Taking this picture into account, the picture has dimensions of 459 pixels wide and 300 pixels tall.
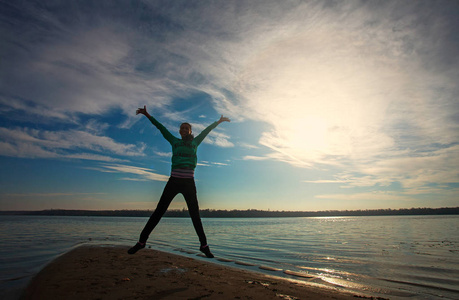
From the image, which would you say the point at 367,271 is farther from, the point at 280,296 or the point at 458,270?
the point at 280,296

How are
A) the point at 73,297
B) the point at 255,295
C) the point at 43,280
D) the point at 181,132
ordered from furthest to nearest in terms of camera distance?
the point at 181,132 → the point at 43,280 → the point at 255,295 → the point at 73,297

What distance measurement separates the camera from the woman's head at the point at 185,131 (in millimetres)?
6945

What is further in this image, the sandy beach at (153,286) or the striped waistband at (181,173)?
the striped waistband at (181,173)

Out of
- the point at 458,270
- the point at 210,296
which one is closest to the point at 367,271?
the point at 458,270

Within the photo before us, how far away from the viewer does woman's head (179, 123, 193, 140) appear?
695 centimetres

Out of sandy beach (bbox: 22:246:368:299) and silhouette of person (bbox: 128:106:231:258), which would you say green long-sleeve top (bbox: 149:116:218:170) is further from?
sandy beach (bbox: 22:246:368:299)

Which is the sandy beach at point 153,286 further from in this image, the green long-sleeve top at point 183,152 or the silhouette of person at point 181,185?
the green long-sleeve top at point 183,152

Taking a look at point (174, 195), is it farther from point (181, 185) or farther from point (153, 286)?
point (153, 286)

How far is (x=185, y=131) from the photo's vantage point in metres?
7.09

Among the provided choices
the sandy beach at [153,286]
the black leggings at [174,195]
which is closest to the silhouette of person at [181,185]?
the black leggings at [174,195]

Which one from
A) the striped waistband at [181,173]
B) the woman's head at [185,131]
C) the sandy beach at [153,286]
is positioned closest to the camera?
the sandy beach at [153,286]

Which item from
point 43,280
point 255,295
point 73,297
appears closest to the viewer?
point 73,297

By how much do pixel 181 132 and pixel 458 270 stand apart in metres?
13.6

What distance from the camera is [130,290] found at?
5543 mm
